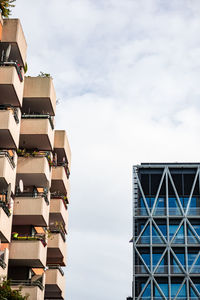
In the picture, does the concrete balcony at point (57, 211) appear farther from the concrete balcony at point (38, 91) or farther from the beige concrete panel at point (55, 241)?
the concrete balcony at point (38, 91)

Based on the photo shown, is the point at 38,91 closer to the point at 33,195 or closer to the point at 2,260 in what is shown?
the point at 33,195

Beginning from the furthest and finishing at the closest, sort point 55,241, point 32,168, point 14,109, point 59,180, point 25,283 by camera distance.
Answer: point 59,180
point 55,241
point 32,168
point 25,283
point 14,109

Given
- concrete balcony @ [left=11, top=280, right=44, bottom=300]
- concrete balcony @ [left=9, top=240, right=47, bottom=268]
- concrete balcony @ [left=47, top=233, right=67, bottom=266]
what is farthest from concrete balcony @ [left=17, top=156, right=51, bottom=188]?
concrete balcony @ [left=11, top=280, right=44, bottom=300]

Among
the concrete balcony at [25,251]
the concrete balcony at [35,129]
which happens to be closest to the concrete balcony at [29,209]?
the concrete balcony at [25,251]

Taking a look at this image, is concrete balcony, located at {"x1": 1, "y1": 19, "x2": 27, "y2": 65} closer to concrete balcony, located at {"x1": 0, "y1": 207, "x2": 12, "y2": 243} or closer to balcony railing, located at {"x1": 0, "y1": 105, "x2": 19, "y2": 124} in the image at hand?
balcony railing, located at {"x1": 0, "y1": 105, "x2": 19, "y2": 124}

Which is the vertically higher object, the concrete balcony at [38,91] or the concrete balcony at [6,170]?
the concrete balcony at [38,91]

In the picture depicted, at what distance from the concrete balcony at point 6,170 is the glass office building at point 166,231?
39.4 metres

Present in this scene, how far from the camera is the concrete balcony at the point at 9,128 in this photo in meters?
32.0

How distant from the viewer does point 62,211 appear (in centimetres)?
4250

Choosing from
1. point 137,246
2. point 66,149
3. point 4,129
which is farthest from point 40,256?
point 137,246

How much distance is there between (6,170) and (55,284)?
446 inches

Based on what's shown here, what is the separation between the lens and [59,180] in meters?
42.2

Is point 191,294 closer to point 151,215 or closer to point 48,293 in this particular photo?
point 151,215

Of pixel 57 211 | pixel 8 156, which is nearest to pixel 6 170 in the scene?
pixel 8 156
